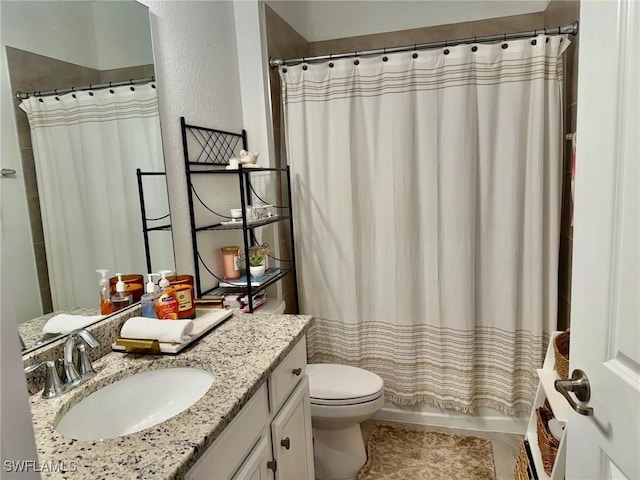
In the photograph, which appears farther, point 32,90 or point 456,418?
point 456,418

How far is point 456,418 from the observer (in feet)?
7.86

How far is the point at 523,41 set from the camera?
6.64ft

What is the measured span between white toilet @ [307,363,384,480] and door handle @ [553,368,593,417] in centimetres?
109

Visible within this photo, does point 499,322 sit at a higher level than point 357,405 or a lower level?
higher

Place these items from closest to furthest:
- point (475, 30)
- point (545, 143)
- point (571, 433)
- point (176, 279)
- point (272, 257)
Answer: point (571, 433), point (176, 279), point (545, 143), point (272, 257), point (475, 30)

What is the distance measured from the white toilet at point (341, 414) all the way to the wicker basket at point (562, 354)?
734 millimetres

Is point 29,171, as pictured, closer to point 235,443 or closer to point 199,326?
point 199,326

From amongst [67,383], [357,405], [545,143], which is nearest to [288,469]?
[357,405]

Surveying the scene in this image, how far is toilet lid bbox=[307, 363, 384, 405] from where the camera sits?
75.6 inches

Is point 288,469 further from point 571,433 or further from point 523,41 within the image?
point 523,41

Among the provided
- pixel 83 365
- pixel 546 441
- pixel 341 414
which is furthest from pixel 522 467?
pixel 83 365

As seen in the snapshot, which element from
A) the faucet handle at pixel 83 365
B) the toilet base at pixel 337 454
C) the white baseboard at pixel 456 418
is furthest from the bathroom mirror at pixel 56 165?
the white baseboard at pixel 456 418

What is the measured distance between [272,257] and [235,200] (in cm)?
38

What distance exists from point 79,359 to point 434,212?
164 cm
